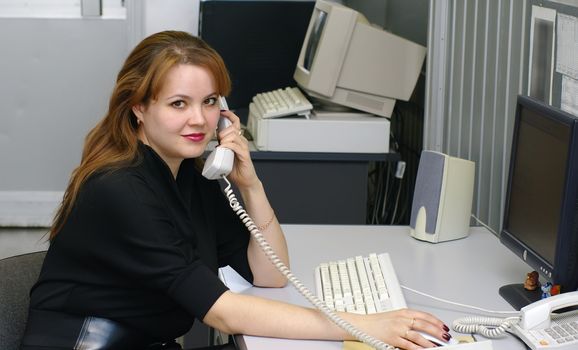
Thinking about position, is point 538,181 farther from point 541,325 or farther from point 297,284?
point 297,284

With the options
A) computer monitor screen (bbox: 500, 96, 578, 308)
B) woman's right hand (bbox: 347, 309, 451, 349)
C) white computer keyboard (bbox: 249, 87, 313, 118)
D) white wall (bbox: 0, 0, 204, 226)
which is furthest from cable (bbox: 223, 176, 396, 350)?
white wall (bbox: 0, 0, 204, 226)

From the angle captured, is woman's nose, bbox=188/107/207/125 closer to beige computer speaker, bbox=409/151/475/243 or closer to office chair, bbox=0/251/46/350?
office chair, bbox=0/251/46/350

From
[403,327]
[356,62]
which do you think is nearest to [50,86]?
[356,62]

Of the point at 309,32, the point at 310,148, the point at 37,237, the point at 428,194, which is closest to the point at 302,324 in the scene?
the point at 428,194

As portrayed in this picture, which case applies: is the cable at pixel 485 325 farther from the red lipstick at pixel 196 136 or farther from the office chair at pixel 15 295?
the office chair at pixel 15 295

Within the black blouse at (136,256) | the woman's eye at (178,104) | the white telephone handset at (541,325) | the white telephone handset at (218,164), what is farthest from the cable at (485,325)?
the woman's eye at (178,104)

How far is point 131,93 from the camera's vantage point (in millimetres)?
1783

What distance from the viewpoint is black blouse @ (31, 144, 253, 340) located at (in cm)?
167

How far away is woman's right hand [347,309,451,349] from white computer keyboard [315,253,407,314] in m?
0.12

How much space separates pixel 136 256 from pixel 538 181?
0.77 m

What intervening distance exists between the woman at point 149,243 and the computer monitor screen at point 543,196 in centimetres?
27

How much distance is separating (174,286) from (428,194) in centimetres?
82

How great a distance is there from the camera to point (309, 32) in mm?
3180

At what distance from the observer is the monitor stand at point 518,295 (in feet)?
5.93
